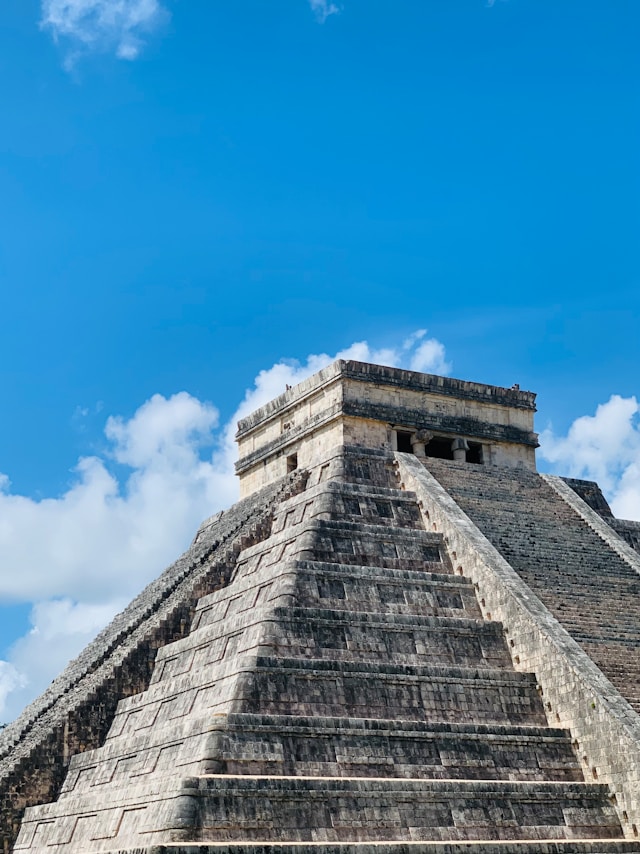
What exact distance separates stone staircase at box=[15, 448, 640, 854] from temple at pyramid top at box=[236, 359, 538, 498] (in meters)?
4.28

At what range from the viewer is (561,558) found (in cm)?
2270

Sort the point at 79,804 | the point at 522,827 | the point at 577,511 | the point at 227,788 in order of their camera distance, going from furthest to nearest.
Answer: the point at 577,511, the point at 79,804, the point at 522,827, the point at 227,788

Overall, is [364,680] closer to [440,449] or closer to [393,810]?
[393,810]

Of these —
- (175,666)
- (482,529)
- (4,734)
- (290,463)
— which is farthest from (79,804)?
(290,463)

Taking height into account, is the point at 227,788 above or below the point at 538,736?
below

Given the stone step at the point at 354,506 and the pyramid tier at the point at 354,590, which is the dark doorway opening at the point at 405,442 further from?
the pyramid tier at the point at 354,590

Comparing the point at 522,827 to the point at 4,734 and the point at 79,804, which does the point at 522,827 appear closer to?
the point at 79,804

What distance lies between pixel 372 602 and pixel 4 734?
6.96m

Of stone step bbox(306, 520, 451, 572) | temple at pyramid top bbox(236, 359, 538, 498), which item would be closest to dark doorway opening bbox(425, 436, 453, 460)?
temple at pyramid top bbox(236, 359, 538, 498)

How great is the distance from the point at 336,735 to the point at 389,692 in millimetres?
1479

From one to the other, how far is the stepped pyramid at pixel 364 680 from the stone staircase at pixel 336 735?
1.2 inches

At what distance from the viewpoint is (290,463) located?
87.6 ft

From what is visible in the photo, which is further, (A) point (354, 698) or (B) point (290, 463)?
(B) point (290, 463)

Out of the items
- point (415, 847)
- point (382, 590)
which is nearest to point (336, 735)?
point (415, 847)
